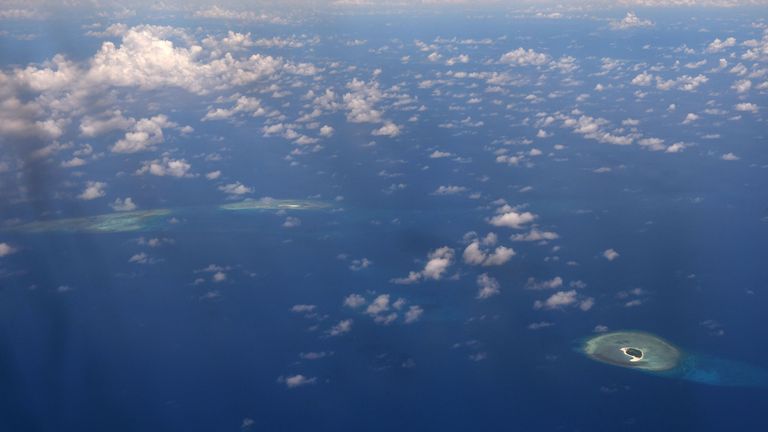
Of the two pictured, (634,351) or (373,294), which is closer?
(634,351)

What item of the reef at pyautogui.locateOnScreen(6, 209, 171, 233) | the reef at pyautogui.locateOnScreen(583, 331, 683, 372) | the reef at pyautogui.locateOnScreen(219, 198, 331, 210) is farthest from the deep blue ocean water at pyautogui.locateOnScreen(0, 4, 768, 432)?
the reef at pyautogui.locateOnScreen(219, 198, 331, 210)

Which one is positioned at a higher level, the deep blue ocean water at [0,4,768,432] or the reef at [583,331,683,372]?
the deep blue ocean water at [0,4,768,432]

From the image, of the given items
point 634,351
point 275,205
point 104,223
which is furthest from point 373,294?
point 104,223


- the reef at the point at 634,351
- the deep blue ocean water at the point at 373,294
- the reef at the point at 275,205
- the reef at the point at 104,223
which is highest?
the reef at the point at 104,223

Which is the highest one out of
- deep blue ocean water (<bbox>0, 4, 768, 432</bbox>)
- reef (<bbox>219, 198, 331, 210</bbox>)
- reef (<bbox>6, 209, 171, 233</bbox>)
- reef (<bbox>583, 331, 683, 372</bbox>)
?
reef (<bbox>6, 209, 171, 233</bbox>)

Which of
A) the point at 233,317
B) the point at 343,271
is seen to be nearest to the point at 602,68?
the point at 343,271

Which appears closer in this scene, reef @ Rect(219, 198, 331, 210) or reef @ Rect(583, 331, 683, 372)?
reef @ Rect(583, 331, 683, 372)

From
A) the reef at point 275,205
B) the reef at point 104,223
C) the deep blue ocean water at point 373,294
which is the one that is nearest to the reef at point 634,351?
the deep blue ocean water at point 373,294

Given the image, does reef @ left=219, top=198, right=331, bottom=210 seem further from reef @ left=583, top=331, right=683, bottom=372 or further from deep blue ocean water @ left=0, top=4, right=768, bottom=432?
reef @ left=583, top=331, right=683, bottom=372

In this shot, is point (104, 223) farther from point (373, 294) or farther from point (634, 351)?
point (634, 351)

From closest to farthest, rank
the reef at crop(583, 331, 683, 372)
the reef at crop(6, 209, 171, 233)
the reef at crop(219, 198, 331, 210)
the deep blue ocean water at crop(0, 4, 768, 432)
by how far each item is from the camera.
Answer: the deep blue ocean water at crop(0, 4, 768, 432), the reef at crop(583, 331, 683, 372), the reef at crop(6, 209, 171, 233), the reef at crop(219, 198, 331, 210)

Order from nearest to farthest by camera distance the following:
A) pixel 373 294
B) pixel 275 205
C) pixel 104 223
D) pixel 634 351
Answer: pixel 634 351 → pixel 373 294 → pixel 104 223 → pixel 275 205

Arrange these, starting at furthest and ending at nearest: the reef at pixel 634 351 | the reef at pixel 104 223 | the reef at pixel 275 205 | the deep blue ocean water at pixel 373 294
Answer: the reef at pixel 275 205
the reef at pixel 104 223
the reef at pixel 634 351
the deep blue ocean water at pixel 373 294

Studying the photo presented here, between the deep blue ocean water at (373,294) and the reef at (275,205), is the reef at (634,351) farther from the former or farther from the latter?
the reef at (275,205)
